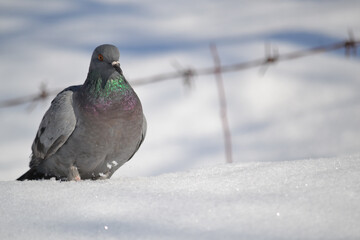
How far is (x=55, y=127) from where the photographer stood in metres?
4.23

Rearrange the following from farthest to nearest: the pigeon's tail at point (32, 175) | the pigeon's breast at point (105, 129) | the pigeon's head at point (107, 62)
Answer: the pigeon's tail at point (32, 175) → the pigeon's head at point (107, 62) → the pigeon's breast at point (105, 129)

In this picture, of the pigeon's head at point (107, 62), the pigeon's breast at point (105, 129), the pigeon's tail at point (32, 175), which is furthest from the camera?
the pigeon's tail at point (32, 175)

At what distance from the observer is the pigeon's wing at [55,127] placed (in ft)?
13.8

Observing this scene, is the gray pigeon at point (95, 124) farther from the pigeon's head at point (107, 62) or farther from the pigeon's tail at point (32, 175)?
the pigeon's tail at point (32, 175)

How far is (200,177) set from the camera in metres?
3.38

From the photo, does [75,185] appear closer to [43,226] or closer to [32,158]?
[43,226]

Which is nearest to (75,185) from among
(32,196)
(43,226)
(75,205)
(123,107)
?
(32,196)

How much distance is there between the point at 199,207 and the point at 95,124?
6.10 ft

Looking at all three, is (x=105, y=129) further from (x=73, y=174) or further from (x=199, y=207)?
(x=199, y=207)

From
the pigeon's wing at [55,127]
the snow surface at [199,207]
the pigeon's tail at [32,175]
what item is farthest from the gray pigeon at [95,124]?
the snow surface at [199,207]

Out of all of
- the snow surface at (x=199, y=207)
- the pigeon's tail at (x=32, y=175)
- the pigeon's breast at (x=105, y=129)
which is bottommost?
the pigeon's tail at (x=32, y=175)

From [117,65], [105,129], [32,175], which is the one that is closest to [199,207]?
[105,129]

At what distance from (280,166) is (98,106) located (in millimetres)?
1754

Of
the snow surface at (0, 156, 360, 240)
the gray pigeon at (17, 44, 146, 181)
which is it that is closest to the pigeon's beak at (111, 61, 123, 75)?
the gray pigeon at (17, 44, 146, 181)
